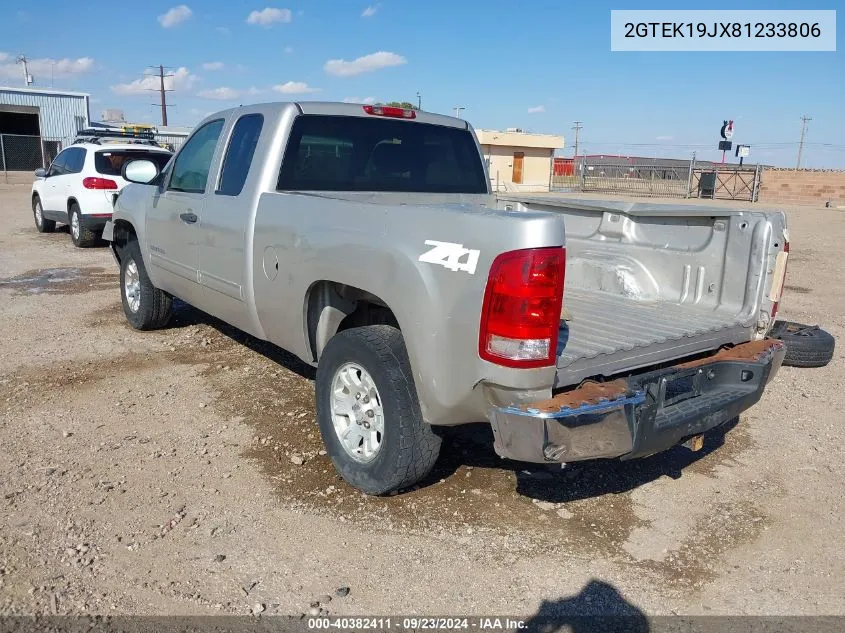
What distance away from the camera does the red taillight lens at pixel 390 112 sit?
4.75 metres

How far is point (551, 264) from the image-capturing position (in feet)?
9.09

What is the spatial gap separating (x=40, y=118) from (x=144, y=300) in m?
41.2

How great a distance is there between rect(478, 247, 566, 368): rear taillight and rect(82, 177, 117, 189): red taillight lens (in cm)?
1065

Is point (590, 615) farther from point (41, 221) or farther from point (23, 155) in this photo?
point (23, 155)

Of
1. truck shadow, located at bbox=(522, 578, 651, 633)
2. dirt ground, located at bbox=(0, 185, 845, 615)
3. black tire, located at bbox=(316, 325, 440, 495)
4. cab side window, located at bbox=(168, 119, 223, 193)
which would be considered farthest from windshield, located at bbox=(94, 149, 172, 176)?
truck shadow, located at bbox=(522, 578, 651, 633)

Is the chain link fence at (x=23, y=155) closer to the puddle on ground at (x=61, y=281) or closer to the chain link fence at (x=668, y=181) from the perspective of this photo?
the chain link fence at (x=668, y=181)

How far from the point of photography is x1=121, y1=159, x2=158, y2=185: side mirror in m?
5.86

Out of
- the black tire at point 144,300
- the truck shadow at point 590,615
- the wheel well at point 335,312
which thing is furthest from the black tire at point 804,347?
the black tire at point 144,300

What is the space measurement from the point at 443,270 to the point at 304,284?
1120mm

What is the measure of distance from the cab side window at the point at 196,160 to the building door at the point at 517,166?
42675 millimetres

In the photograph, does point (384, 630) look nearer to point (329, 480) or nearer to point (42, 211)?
point (329, 480)

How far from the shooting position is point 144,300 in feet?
21.2

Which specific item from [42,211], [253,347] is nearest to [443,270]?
[253,347]


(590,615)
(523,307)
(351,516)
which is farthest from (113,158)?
(590,615)
